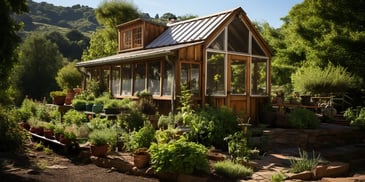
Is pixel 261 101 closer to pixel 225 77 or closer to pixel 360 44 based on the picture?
pixel 225 77

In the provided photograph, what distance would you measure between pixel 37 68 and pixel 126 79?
28171mm

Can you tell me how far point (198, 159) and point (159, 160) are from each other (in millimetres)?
753

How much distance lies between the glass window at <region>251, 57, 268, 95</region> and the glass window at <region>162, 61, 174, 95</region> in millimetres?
3344

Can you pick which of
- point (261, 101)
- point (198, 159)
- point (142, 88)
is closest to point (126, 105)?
point (142, 88)

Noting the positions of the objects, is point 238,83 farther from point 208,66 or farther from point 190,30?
point 190,30

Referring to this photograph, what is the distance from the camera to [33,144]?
1018 cm

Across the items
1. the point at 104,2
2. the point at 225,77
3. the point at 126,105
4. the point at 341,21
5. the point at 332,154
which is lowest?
the point at 332,154

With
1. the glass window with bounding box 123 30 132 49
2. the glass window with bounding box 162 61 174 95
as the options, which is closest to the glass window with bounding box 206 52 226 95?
the glass window with bounding box 162 61 174 95

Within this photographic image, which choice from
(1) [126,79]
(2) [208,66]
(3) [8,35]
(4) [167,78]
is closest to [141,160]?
(3) [8,35]

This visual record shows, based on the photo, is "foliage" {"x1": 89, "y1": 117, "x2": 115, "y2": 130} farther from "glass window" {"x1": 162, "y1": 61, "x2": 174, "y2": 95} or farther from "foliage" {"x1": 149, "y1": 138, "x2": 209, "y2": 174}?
"foliage" {"x1": 149, "y1": 138, "x2": 209, "y2": 174}

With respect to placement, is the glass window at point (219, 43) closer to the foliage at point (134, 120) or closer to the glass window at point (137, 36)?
the foliage at point (134, 120)

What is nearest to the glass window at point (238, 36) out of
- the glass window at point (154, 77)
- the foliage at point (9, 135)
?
the glass window at point (154, 77)

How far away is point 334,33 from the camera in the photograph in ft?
52.6

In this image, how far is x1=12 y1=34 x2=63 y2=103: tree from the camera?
36969 mm
